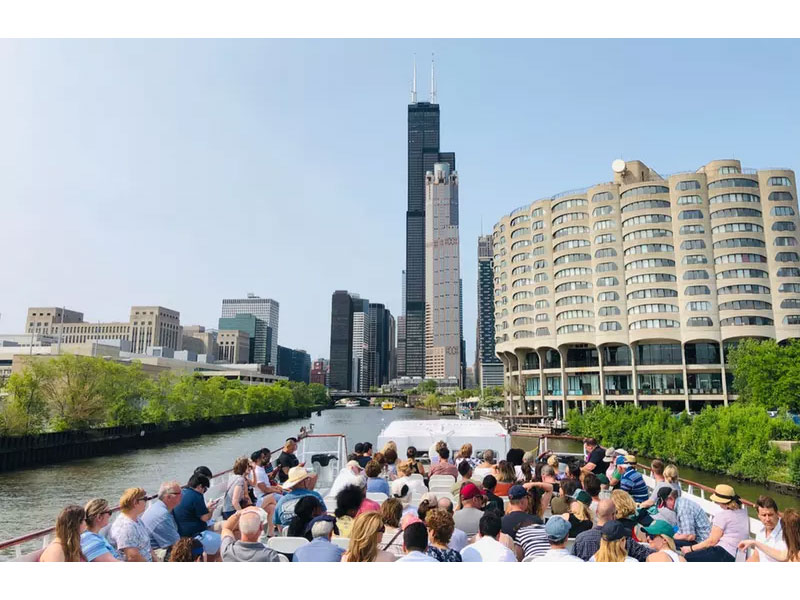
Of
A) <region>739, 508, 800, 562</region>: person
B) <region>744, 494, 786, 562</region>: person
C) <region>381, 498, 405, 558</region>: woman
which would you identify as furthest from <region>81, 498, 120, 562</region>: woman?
<region>744, 494, 786, 562</region>: person

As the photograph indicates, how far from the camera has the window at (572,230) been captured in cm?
9435

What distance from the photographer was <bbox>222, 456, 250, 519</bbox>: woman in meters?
10.0

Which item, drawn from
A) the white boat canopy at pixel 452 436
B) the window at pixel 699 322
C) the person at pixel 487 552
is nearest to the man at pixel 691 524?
the person at pixel 487 552

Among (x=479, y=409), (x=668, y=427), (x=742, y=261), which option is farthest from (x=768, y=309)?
(x=479, y=409)

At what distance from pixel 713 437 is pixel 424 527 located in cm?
4520

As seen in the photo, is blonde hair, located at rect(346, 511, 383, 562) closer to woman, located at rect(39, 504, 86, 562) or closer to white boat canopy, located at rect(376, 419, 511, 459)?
woman, located at rect(39, 504, 86, 562)

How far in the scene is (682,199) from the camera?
3374 inches

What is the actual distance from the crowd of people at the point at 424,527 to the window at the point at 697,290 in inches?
3271

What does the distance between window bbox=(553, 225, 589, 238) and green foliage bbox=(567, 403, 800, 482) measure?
4176cm

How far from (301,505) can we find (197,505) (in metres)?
1.96

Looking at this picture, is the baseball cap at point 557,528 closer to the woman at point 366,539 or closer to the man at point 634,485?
the woman at point 366,539

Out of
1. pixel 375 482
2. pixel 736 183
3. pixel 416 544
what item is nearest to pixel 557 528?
pixel 416 544

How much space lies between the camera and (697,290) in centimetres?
8331

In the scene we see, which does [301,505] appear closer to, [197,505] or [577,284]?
[197,505]
